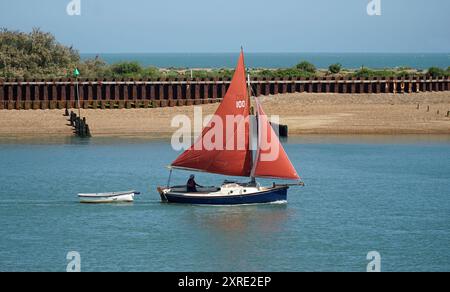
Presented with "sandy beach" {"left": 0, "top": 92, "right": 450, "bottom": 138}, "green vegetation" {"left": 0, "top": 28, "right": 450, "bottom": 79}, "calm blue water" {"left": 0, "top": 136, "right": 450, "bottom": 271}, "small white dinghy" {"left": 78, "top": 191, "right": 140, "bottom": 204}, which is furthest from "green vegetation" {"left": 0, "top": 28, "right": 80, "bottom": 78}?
"small white dinghy" {"left": 78, "top": 191, "right": 140, "bottom": 204}

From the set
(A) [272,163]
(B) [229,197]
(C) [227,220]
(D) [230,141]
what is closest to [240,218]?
(C) [227,220]

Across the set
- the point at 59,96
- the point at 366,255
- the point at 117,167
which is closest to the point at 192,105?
the point at 59,96

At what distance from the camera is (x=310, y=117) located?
77000mm

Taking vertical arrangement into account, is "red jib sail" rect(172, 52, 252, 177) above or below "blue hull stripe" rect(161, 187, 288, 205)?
above

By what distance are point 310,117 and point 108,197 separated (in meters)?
30.8

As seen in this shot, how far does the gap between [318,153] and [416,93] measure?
23.5m

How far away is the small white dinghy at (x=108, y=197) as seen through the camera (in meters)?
48.0

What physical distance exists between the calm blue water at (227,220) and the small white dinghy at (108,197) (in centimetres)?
42

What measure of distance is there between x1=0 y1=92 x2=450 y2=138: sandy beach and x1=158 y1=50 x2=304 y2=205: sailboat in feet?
81.2

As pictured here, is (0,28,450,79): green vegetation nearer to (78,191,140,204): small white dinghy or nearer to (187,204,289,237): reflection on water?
(78,191,140,204): small white dinghy

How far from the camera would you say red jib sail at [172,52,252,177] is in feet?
156

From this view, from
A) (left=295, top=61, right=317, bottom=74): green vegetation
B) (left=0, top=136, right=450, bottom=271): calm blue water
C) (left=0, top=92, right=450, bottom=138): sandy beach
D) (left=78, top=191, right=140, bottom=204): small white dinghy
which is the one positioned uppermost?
(left=295, top=61, right=317, bottom=74): green vegetation

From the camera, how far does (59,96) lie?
84.3m
